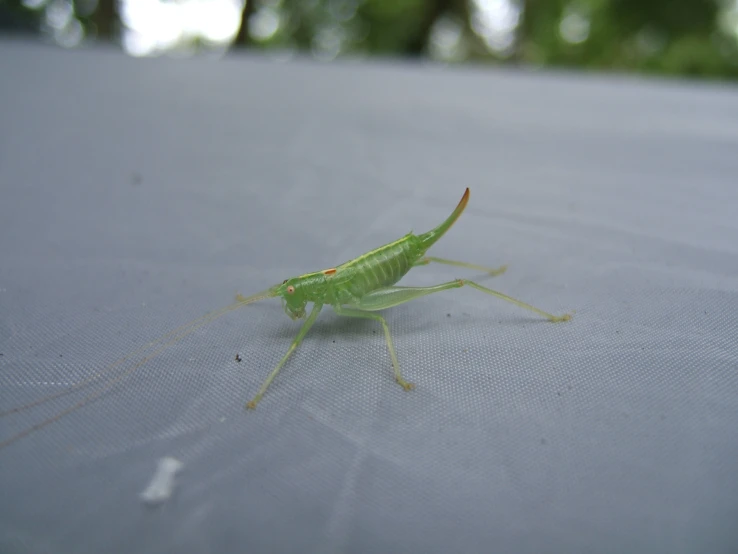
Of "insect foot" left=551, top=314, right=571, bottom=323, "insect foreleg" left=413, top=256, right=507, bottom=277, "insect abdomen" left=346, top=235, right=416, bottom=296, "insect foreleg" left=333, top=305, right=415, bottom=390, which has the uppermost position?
"insect abdomen" left=346, top=235, right=416, bottom=296

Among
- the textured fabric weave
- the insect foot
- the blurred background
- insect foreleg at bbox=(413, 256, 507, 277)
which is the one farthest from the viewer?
the blurred background

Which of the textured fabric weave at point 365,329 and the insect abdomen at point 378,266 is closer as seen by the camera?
the textured fabric weave at point 365,329

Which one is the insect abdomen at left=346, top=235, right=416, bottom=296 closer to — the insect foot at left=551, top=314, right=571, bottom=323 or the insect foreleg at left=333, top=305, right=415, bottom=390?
the insect foreleg at left=333, top=305, right=415, bottom=390

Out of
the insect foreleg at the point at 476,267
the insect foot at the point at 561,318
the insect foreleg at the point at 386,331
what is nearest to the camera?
the insect foreleg at the point at 386,331

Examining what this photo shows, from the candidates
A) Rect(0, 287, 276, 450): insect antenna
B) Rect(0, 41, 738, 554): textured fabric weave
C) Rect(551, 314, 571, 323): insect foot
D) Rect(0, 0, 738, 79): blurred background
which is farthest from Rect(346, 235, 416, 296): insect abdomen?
Rect(0, 0, 738, 79): blurred background

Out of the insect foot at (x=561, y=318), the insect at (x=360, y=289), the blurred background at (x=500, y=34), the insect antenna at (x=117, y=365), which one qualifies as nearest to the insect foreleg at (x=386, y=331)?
the insect at (x=360, y=289)

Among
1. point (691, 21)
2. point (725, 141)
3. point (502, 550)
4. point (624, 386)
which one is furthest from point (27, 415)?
point (691, 21)

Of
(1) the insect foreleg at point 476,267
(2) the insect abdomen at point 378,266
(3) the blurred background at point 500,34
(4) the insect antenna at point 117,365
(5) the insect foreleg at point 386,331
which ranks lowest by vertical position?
(4) the insect antenna at point 117,365

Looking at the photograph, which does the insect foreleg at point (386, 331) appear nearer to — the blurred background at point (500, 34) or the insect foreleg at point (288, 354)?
the insect foreleg at point (288, 354)

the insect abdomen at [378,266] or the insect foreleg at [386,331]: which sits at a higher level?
the insect abdomen at [378,266]

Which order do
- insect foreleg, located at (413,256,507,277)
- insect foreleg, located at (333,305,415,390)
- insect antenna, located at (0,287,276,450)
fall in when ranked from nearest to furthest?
insect antenna, located at (0,287,276,450), insect foreleg, located at (333,305,415,390), insect foreleg, located at (413,256,507,277)

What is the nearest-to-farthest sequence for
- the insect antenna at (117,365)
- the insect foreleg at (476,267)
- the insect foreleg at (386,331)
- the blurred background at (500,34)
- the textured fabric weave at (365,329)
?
the textured fabric weave at (365,329), the insect antenna at (117,365), the insect foreleg at (386,331), the insect foreleg at (476,267), the blurred background at (500,34)
